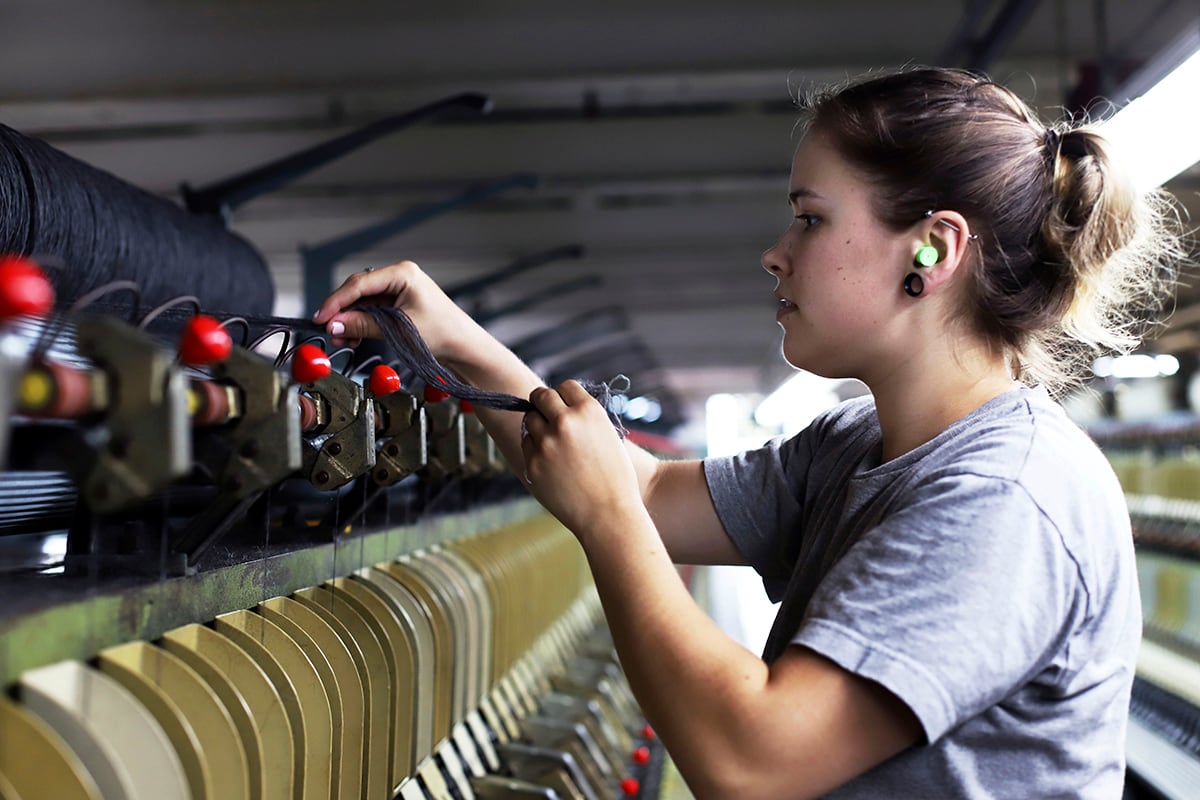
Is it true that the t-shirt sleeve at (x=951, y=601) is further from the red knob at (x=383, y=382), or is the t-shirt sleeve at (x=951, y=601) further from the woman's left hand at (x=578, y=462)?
the red knob at (x=383, y=382)

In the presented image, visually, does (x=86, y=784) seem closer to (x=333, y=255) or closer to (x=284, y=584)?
(x=284, y=584)

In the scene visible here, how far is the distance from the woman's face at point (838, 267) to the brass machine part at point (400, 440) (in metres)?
0.53

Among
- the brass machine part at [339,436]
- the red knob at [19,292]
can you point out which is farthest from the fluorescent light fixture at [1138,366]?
the red knob at [19,292]

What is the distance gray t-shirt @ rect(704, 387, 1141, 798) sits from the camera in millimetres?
1029

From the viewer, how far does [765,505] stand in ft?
5.35

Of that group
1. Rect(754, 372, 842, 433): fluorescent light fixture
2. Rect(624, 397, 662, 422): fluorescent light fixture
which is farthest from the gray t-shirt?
Rect(754, 372, 842, 433): fluorescent light fixture

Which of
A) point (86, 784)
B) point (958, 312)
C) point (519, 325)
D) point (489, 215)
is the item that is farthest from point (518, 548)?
point (519, 325)

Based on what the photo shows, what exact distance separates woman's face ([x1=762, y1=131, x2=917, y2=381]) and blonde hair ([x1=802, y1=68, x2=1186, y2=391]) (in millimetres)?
23

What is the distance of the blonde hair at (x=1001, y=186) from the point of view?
1291 mm

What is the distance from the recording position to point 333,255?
11.8ft

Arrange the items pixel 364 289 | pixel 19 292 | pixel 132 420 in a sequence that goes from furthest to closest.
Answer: pixel 364 289 < pixel 132 420 < pixel 19 292

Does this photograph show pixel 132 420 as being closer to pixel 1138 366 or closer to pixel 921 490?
pixel 921 490

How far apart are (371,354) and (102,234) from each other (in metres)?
0.70

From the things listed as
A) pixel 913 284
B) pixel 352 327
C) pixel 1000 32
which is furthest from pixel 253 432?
pixel 1000 32
